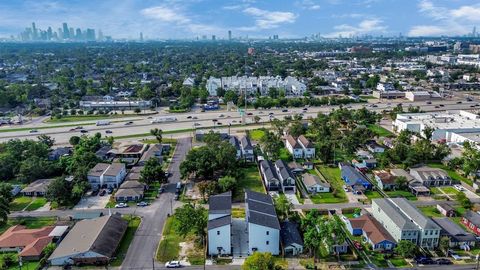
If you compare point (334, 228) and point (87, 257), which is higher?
point (334, 228)

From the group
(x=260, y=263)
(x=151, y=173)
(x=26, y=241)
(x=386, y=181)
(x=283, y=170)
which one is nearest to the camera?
(x=260, y=263)

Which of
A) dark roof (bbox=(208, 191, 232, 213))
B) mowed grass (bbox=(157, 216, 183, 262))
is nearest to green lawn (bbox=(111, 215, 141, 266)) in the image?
mowed grass (bbox=(157, 216, 183, 262))

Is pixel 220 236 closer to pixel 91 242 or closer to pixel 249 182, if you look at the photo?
pixel 91 242

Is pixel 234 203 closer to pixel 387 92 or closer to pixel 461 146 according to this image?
pixel 461 146

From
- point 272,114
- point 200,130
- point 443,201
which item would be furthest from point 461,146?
point 200,130

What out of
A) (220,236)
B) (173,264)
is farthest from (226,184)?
(173,264)

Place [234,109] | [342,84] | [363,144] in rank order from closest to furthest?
[363,144] → [234,109] → [342,84]
